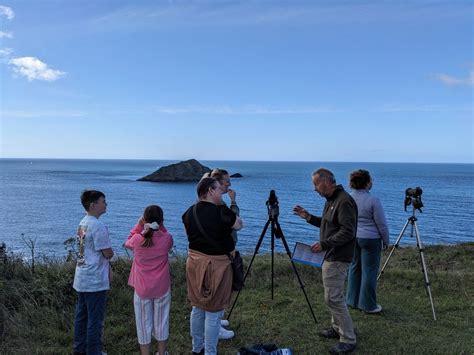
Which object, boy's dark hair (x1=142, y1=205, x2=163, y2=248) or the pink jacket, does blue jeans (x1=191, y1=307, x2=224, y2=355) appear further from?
boy's dark hair (x1=142, y1=205, x2=163, y2=248)

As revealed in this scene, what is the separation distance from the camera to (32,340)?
4387 millimetres

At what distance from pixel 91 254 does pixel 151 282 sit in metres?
0.63

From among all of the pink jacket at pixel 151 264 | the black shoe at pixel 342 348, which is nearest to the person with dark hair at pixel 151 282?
the pink jacket at pixel 151 264

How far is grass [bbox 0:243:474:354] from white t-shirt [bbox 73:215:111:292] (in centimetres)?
98

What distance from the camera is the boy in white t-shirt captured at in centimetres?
375

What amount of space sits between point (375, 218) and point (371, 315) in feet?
4.35

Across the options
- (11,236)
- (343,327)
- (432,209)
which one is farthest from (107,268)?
(432,209)

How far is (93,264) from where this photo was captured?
379 centimetres

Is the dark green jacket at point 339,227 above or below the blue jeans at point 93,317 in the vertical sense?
above

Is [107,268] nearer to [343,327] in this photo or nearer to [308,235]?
[343,327]

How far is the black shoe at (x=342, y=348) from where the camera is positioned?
4.28 meters

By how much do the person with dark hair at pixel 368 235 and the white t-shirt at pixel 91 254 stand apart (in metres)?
3.24

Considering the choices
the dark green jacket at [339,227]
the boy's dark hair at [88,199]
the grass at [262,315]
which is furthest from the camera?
the grass at [262,315]

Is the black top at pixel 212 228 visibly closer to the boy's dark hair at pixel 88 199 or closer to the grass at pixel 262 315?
the boy's dark hair at pixel 88 199
